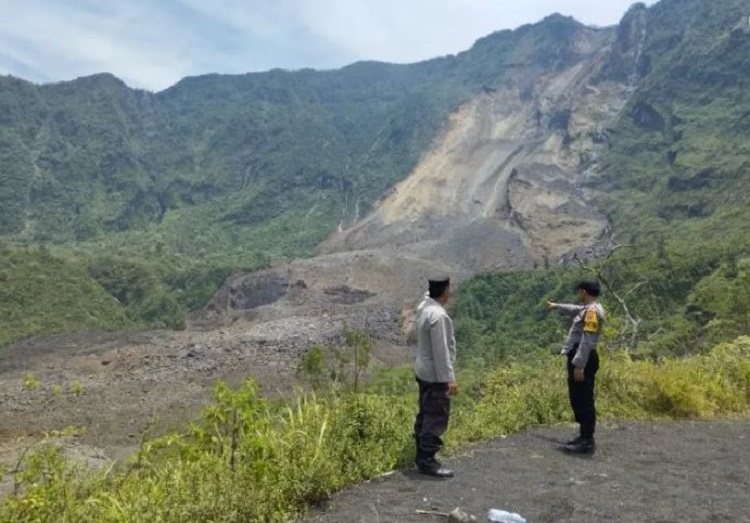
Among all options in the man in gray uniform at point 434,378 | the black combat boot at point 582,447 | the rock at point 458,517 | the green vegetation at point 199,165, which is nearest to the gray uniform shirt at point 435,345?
the man in gray uniform at point 434,378

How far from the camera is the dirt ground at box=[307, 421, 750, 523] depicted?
16.4 ft

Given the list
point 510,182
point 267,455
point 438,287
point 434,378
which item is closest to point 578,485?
point 434,378

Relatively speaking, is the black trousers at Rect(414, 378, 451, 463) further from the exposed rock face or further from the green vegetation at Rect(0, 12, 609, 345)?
the green vegetation at Rect(0, 12, 609, 345)

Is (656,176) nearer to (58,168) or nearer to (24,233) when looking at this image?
(24,233)

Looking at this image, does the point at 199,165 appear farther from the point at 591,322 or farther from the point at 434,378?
the point at 434,378

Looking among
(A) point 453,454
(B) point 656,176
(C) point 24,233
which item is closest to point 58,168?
(C) point 24,233

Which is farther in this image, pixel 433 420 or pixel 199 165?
pixel 199 165

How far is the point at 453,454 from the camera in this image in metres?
6.52

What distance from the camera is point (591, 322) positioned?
259 inches

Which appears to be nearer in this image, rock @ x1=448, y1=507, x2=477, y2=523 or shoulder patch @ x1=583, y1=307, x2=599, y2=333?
rock @ x1=448, y1=507, x2=477, y2=523

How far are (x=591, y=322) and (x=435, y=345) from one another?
1753 millimetres

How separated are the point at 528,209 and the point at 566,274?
16.6 metres

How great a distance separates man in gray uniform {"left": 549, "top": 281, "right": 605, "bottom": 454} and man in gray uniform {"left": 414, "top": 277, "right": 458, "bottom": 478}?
1.50 metres

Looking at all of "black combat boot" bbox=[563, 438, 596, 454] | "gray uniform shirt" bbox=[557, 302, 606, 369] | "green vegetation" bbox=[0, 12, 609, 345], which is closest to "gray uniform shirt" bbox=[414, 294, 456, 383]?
"gray uniform shirt" bbox=[557, 302, 606, 369]
